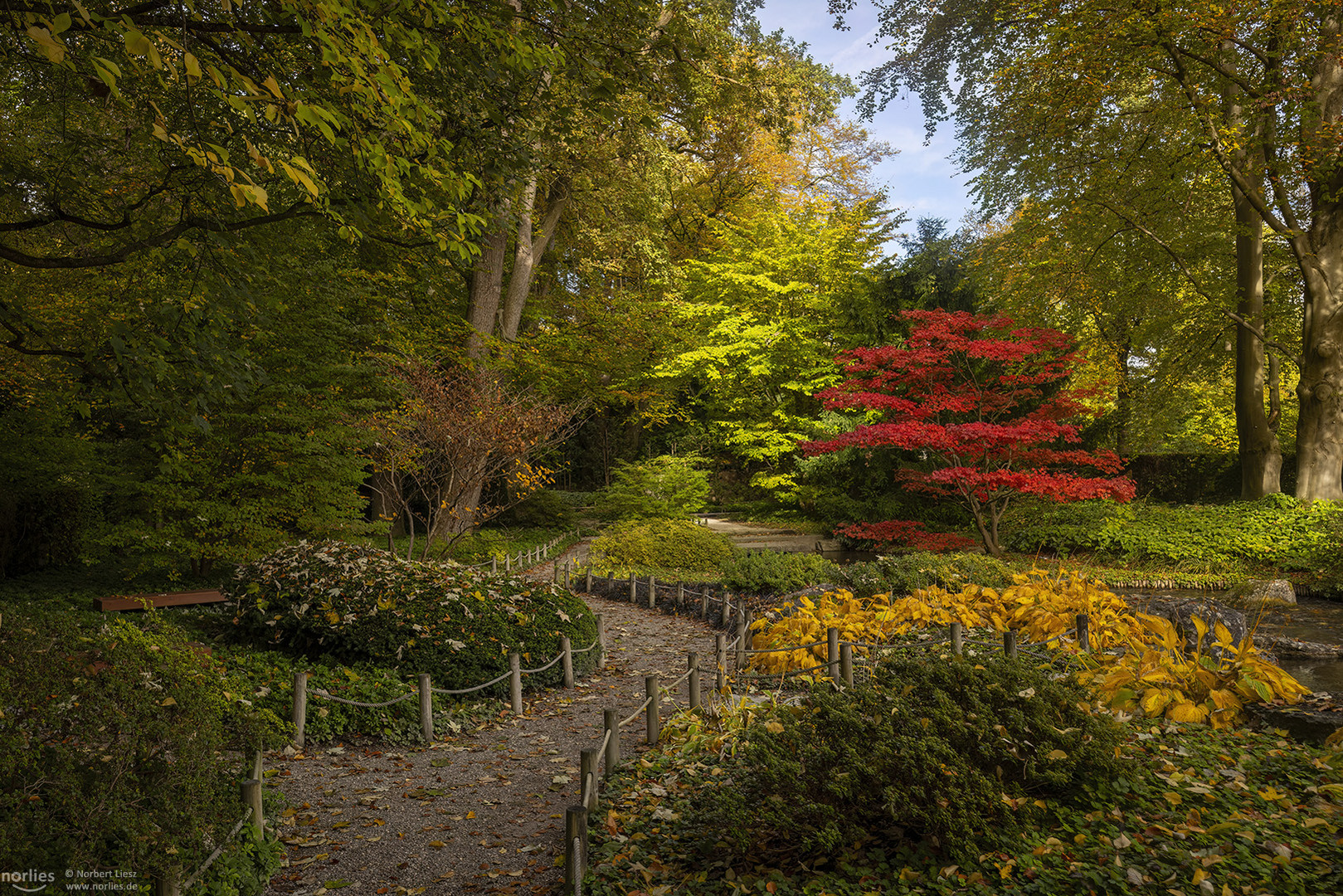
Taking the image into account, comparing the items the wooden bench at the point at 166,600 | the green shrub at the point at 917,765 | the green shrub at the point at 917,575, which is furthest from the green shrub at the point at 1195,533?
the wooden bench at the point at 166,600

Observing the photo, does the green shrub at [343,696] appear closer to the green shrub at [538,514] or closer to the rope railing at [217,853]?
the rope railing at [217,853]

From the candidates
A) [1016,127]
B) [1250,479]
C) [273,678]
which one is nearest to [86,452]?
[273,678]

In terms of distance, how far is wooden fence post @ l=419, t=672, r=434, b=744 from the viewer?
6230 mm

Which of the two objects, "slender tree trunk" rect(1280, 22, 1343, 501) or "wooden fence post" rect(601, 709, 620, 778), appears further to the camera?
"slender tree trunk" rect(1280, 22, 1343, 501)

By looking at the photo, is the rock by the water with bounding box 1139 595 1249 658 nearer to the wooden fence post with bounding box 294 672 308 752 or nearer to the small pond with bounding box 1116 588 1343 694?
the small pond with bounding box 1116 588 1343 694

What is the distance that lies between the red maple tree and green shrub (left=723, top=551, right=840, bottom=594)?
3.12 metres

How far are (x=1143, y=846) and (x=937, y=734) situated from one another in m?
0.99

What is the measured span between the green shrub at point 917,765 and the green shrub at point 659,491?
13613 mm

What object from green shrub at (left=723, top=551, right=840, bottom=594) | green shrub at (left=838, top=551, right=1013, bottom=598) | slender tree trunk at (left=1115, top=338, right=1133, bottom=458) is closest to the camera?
green shrub at (left=838, top=551, right=1013, bottom=598)

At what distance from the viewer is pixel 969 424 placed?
12.9 m

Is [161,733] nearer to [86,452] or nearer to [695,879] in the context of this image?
[695,879]

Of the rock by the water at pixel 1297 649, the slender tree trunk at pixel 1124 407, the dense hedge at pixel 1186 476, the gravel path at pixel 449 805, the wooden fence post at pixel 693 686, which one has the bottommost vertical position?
the gravel path at pixel 449 805

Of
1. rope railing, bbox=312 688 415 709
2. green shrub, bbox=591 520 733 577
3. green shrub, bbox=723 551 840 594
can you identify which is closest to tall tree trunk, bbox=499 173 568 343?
green shrub, bbox=591 520 733 577

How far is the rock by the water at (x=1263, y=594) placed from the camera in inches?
420
